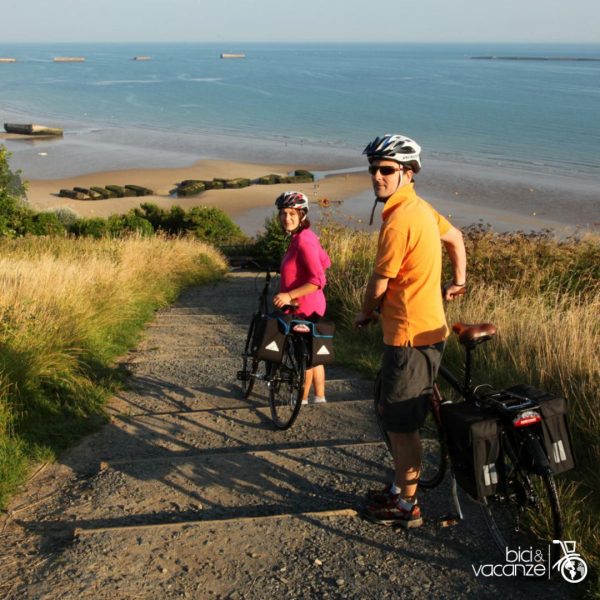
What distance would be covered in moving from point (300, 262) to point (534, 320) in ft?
9.12

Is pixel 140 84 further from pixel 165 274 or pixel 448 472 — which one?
pixel 448 472

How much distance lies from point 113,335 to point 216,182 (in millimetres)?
33152

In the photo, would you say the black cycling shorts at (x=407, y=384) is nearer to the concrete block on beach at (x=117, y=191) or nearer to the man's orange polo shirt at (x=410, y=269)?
the man's orange polo shirt at (x=410, y=269)

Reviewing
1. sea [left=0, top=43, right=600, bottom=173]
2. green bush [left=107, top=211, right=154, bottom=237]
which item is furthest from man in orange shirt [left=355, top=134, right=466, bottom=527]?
sea [left=0, top=43, right=600, bottom=173]

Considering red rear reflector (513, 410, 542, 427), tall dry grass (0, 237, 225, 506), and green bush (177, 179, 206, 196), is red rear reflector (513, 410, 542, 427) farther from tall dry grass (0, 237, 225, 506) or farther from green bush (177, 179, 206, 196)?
green bush (177, 179, 206, 196)

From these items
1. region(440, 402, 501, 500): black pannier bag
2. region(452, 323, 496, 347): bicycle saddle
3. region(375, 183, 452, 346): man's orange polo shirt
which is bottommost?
region(440, 402, 501, 500): black pannier bag

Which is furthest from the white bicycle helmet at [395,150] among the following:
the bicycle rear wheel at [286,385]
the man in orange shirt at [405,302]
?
the bicycle rear wheel at [286,385]

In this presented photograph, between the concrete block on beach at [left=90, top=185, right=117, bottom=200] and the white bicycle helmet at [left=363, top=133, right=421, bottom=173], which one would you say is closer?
the white bicycle helmet at [left=363, top=133, right=421, bottom=173]

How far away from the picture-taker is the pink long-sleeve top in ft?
18.2

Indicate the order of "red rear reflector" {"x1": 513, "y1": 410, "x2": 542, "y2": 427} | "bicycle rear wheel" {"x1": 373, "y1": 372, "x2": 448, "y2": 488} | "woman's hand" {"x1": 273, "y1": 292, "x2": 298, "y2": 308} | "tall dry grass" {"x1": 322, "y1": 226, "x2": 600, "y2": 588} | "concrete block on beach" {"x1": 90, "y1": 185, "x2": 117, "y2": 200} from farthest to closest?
"concrete block on beach" {"x1": 90, "y1": 185, "x2": 117, "y2": 200} < "woman's hand" {"x1": 273, "y1": 292, "x2": 298, "y2": 308} < "tall dry grass" {"x1": 322, "y1": 226, "x2": 600, "y2": 588} < "bicycle rear wheel" {"x1": 373, "y1": 372, "x2": 448, "y2": 488} < "red rear reflector" {"x1": 513, "y1": 410, "x2": 542, "y2": 427}

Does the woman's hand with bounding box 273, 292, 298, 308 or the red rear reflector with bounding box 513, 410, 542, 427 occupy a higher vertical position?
the red rear reflector with bounding box 513, 410, 542, 427

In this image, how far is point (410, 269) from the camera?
148 inches

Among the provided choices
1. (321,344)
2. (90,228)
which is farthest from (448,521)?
(90,228)

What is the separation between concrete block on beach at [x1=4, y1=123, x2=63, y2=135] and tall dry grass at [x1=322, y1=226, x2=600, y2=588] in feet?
175
